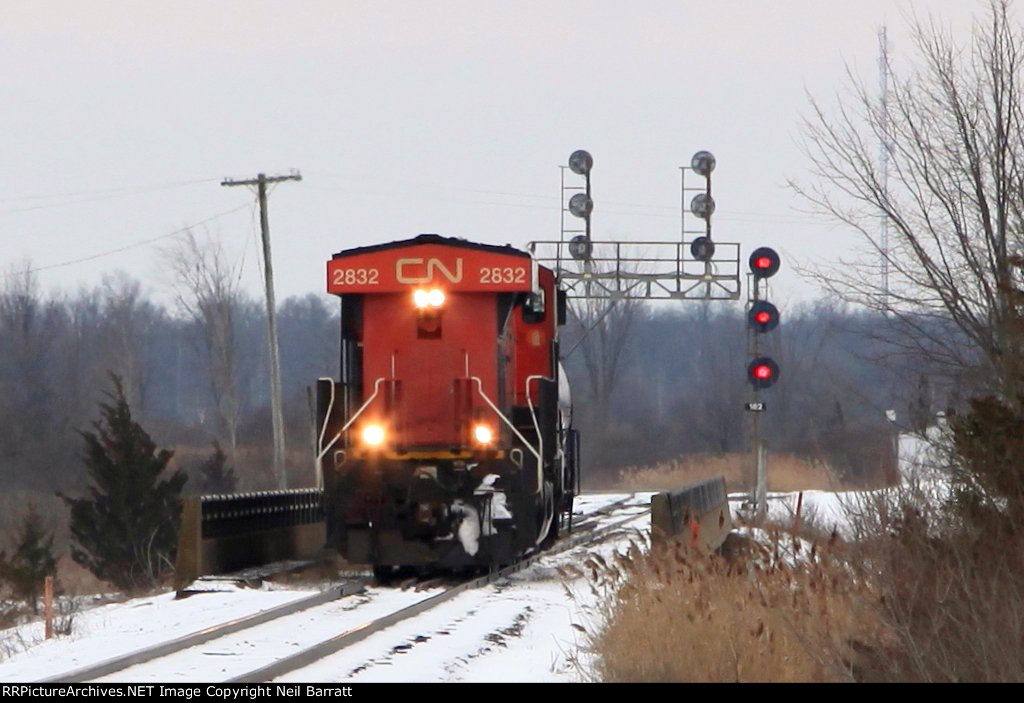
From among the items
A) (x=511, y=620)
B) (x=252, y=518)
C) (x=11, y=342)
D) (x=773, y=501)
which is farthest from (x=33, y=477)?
(x=511, y=620)

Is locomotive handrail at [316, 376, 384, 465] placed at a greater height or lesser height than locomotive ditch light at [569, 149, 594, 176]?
lesser

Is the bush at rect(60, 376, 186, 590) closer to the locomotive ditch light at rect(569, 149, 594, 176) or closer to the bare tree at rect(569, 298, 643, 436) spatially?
the locomotive ditch light at rect(569, 149, 594, 176)

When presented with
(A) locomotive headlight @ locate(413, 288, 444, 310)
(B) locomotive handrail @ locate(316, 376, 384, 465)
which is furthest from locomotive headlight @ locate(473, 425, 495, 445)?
(A) locomotive headlight @ locate(413, 288, 444, 310)

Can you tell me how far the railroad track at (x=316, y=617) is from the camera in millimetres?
9484

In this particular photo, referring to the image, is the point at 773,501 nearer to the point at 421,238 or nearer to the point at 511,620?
the point at 421,238

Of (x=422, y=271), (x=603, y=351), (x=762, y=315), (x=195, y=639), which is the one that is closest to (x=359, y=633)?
(x=195, y=639)

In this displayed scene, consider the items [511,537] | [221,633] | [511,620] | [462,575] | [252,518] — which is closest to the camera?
[221,633]

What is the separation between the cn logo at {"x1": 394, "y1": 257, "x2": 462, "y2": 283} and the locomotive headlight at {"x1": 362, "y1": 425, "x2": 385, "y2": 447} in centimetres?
161

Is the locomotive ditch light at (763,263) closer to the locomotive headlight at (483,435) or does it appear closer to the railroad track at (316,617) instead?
the railroad track at (316,617)

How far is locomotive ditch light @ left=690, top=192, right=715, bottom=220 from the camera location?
32.2 meters

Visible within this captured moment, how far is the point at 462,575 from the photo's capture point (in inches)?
669

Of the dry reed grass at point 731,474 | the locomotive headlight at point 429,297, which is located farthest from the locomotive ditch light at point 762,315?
the dry reed grass at point 731,474

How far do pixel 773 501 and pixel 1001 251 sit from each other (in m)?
A: 17.4

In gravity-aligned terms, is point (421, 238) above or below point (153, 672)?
above
